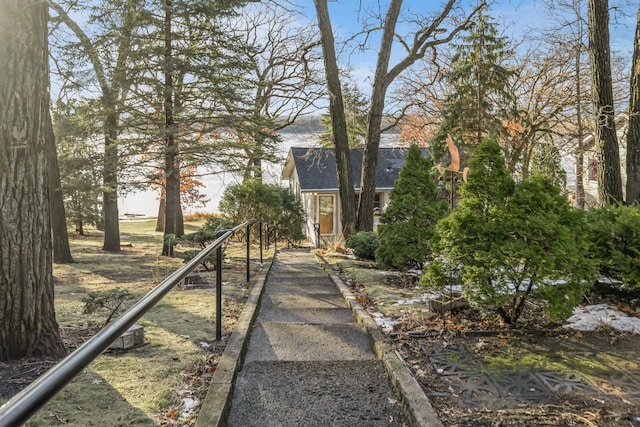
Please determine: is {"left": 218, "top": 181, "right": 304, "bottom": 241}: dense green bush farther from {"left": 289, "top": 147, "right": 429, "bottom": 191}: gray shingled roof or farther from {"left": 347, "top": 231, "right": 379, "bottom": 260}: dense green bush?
{"left": 347, "top": 231, "right": 379, "bottom": 260}: dense green bush

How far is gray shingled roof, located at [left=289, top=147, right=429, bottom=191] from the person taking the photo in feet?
67.0

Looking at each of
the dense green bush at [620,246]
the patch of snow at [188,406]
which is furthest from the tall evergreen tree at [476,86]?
the patch of snow at [188,406]

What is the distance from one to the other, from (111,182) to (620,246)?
12321 millimetres

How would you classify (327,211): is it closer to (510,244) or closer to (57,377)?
(510,244)

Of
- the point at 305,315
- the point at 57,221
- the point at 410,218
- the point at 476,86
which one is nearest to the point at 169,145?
the point at 57,221

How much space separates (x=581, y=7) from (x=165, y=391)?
1411 cm

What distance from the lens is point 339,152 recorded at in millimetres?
12172

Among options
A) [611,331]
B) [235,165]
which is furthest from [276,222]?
[611,331]

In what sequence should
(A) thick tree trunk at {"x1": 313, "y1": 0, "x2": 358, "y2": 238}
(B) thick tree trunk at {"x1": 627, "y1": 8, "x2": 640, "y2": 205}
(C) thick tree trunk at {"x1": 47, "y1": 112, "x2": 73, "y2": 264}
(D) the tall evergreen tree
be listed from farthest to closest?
1. (D) the tall evergreen tree
2. (A) thick tree trunk at {"x1": 313, "y1": 0, "x2": 358, "y2": 238}
3. (C) thick tree trunk at {"x1": 47, "y1": 112, "x2": 73, "y2": 264}
4. (B) thick tree trunk at {"x1": 627, "y1": 8, "x2": 640, "y2": 205}

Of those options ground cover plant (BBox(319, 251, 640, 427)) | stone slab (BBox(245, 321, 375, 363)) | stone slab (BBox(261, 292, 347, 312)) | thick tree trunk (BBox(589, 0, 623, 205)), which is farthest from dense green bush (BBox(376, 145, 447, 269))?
stone slab (BBox(245, 321, 375, 363))

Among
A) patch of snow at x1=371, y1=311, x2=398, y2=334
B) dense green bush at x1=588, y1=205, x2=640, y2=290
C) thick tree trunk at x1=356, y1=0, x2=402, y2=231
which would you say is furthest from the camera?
thick tree trunk at x1=356, y1=0, x2=402, y2=231

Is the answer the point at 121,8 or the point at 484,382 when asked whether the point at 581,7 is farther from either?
the point at 484,382

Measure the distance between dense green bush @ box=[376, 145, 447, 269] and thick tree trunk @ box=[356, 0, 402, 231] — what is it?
3.94 m

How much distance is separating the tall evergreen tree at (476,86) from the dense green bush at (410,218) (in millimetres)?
10923
